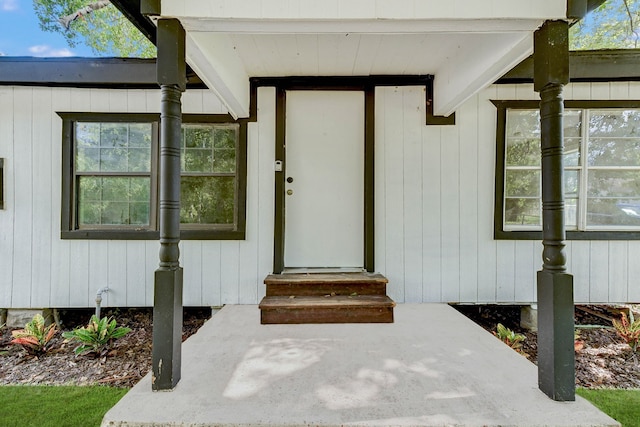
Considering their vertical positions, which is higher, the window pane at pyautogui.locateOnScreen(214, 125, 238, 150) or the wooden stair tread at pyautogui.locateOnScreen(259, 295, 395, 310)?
the window pane at pyautogui.locateOnScreen(214, 125, 238, 150)

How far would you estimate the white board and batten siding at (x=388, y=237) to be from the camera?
343cm

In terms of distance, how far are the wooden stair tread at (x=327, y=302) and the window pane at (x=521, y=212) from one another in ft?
5.57

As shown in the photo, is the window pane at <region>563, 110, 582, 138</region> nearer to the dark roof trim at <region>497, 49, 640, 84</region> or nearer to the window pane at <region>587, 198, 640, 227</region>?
the dark roof trim at <region>497, 49, 640, 84</region>

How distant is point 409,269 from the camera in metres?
3.47

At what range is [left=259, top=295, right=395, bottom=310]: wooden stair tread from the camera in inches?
110

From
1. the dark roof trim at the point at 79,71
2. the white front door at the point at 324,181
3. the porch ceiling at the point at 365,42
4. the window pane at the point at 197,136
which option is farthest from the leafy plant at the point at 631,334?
the dark roof trim at the point at 79,71

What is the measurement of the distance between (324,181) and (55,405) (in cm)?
273

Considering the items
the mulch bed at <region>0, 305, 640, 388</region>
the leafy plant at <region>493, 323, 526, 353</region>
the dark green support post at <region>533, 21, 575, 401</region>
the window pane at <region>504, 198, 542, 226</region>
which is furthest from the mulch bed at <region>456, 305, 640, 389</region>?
the dark green support post at <region>533, 21, 575, 401</region>

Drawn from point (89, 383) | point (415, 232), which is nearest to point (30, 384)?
point (89, 383)

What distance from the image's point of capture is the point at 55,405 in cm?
217

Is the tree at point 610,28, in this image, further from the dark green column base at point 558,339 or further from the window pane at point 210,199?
the window pane at point 210,199

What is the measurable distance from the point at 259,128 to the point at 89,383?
103 inches

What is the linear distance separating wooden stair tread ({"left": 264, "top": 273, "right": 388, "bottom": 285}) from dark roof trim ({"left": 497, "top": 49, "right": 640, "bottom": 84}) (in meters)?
2.41

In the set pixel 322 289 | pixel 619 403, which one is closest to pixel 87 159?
pixel 322 289
